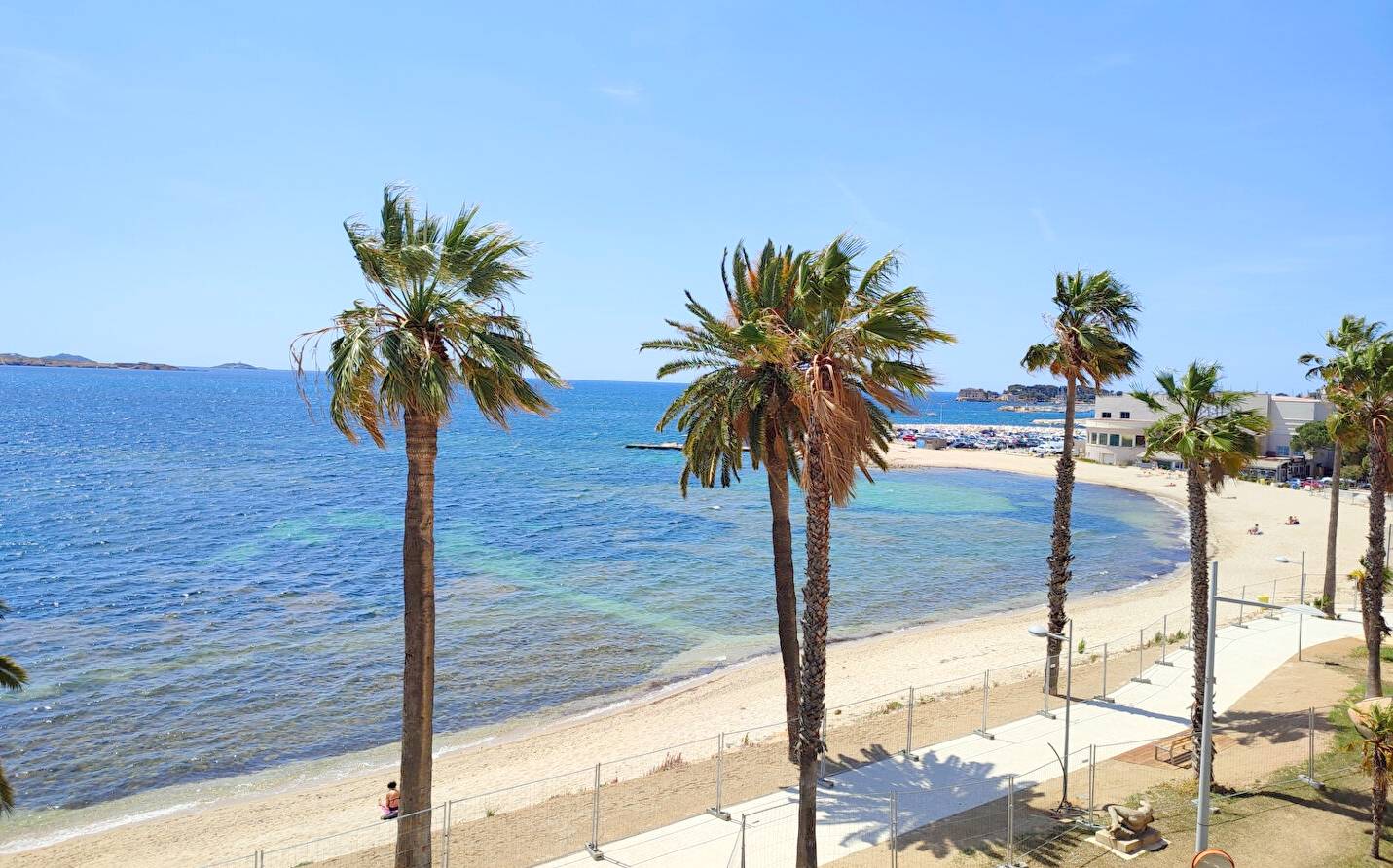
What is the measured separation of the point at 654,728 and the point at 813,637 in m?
13.9

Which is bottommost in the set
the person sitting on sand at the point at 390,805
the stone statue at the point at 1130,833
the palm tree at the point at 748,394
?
the person sitting on sand at the point at 390,805

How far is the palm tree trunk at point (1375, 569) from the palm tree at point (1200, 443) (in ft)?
12.6

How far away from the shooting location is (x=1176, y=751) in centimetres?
1852

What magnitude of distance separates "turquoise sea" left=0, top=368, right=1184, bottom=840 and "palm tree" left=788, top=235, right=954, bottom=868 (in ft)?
54.8

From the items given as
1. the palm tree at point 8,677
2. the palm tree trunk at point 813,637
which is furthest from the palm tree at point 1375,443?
the palm tree at point 8,677

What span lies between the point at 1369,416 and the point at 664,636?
993 inches

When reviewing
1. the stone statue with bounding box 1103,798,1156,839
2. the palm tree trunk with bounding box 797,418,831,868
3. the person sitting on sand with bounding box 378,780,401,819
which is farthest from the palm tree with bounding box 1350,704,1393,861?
the person sitting on sand with bounding box 378,780,401,819

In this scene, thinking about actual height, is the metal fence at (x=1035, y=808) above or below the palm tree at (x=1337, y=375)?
below

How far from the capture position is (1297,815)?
51.1ft

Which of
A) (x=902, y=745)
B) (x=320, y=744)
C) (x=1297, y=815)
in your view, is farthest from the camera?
(x=320, y=744)

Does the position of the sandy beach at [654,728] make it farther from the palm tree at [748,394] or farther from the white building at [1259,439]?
the white building at [1259,439]

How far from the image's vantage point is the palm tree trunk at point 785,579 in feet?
55.5

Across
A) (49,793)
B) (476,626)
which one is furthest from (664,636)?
(49,793)

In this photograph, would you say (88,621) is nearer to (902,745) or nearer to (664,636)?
(664,636)
